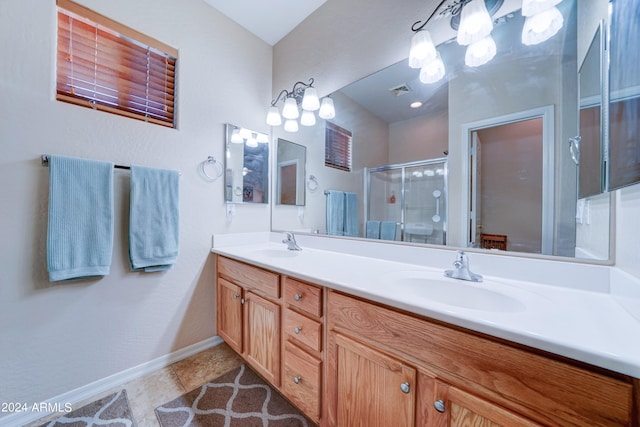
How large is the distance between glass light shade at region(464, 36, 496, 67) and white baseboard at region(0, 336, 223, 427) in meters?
2.38

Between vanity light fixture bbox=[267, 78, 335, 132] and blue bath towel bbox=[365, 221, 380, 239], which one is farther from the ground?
vanity light fixture bbox=[267, 78, 335, 132]

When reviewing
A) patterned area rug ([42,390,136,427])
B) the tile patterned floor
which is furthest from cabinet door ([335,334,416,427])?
patterned area rug ([42,390,136,427])

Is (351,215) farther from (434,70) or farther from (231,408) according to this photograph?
(231,408)

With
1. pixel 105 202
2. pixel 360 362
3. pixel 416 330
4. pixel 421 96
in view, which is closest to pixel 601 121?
pixel 421 96

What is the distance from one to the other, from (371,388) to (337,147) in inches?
54.5

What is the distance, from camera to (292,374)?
1098mm

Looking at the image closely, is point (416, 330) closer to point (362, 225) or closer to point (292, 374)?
point (292, 374)

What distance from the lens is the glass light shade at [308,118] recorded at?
183cm

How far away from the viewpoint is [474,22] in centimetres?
99

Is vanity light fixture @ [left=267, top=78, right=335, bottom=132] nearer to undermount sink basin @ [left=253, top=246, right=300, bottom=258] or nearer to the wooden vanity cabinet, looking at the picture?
undermount sink basin @ [left=253, top=246, right=300, bottom=258]

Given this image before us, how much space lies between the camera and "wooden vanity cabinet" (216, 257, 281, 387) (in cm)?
120

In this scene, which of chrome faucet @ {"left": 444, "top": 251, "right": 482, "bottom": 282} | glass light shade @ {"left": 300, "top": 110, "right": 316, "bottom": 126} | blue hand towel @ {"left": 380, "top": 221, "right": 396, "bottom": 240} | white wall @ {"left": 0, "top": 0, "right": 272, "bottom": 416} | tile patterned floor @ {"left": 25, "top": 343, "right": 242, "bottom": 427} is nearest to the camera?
chrome faucet @ {"left": 444, "top": 251, "right": 482, "bottom": 282}

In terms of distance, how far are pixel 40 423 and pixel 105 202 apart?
1.10 m

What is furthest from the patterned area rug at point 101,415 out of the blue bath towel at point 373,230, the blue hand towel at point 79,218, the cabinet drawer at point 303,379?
the blue bath towel at point 373,230
